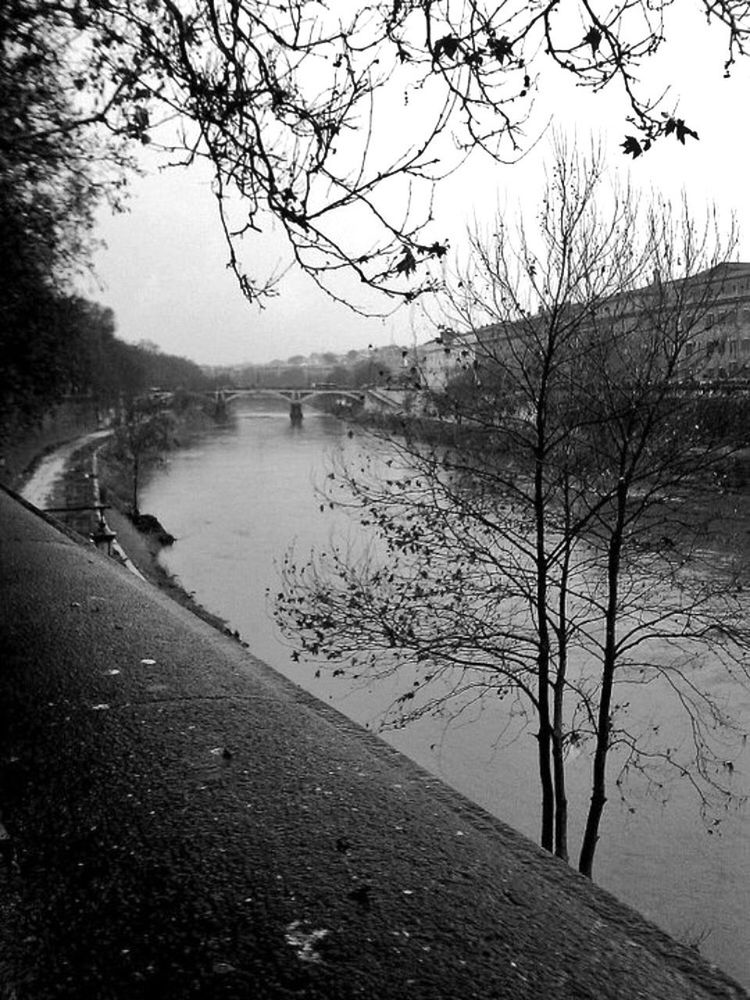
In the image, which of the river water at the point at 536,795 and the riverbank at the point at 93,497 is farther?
the riverbank at the point at 93,497

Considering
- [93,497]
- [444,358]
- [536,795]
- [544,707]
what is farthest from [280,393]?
[544,707]

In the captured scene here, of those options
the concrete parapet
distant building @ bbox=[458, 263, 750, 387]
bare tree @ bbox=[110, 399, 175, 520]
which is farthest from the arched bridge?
the concrete parapet


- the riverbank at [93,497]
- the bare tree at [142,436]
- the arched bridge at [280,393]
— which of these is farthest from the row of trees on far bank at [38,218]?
the arched bridge at [280,393]

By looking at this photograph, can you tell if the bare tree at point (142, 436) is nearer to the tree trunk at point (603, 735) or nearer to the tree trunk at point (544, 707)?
the tree trunk at point (544, 707)

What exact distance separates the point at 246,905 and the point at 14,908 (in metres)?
0.52

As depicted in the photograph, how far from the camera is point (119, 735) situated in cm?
280

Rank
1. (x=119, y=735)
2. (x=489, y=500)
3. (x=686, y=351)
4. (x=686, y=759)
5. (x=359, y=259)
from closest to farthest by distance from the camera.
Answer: (x=119, y=735) → (x=359, y=259) → (x=686, y=351) → (x=489, y=500) → (x=686, y=759)

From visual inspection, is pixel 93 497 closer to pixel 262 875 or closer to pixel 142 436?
pixel 142 436

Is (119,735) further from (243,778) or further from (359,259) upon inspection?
(359,259)

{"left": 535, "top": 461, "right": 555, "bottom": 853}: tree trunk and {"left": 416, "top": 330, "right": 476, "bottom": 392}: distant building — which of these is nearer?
{"left": 535, "top": 461, "right": 555, "bottom": 853}: tree trunk

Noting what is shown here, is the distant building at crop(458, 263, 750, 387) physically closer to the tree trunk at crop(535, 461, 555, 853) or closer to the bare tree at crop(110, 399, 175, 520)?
the tree trunk at crop(535, 461, 555, 853)

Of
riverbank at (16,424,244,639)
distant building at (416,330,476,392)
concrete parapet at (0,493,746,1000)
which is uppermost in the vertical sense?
distant building at (416,330,476,392)

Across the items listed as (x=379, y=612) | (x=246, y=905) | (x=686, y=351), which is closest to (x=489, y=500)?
(x=379, y=612)

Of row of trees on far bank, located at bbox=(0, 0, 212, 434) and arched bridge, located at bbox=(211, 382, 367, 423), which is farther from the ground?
row of trees on far bank, located at bbox=(0, 0, 212, 434)
